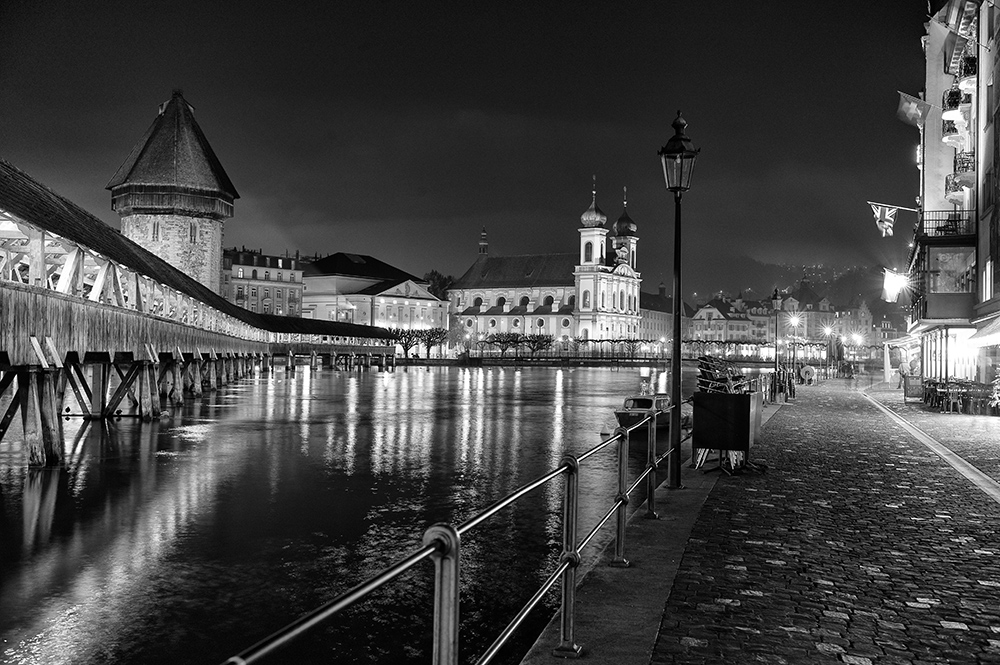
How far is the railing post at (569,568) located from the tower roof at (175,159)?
233 feet

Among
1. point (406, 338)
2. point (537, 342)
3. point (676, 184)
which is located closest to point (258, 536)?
point (676, 184)

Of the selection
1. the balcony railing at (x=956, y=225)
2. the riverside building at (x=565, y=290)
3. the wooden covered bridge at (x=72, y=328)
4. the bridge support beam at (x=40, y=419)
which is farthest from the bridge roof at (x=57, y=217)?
the riverside building at (x=565, y=290)

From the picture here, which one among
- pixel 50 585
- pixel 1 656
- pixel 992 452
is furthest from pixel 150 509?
pixel 992 452

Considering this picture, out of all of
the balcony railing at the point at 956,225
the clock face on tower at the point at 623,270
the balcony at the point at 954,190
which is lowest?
the balcony railing at the point at 956,225

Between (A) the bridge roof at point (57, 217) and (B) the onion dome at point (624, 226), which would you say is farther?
(B) the onion dome at point (624, 226)

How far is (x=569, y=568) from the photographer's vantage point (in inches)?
217

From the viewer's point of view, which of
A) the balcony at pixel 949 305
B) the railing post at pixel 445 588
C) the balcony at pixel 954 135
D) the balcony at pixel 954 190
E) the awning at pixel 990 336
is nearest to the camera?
the railing post at pixel 445 588

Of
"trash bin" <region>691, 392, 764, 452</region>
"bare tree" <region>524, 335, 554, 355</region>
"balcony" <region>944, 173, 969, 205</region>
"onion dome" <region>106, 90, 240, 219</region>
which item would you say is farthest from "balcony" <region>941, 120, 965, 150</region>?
"bare tree" <region>524, 335, 554, 355</region>

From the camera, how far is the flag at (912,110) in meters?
48.2

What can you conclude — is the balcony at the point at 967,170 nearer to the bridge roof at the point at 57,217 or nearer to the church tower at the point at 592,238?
the bridge roof at the point at 57,217

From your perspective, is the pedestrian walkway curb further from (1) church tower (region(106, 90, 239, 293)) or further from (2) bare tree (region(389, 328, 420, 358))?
(2) bare tree (region(389, 328, 420, 358))

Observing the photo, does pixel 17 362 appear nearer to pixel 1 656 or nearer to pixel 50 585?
pixel 50 585

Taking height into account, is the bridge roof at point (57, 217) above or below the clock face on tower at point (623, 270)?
below

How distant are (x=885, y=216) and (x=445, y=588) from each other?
47700 mm
